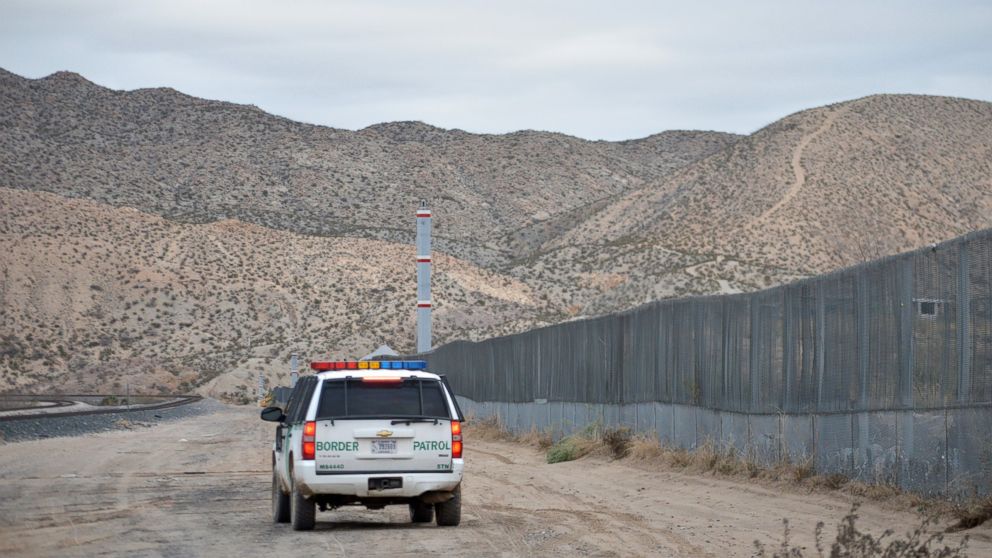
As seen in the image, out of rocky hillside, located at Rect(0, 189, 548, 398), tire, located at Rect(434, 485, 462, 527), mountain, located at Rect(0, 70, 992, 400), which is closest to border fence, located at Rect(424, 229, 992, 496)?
tire, located at Rect(434, 485, 462, 527)

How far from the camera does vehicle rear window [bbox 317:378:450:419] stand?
1501 centimetres

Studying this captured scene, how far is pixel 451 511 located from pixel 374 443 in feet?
3.98

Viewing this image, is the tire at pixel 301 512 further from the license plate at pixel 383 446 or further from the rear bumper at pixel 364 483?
the license plate at pixel 383 446

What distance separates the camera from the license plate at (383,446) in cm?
1493

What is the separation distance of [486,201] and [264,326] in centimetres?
5510

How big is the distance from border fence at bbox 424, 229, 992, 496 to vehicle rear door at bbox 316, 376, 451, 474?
15.9 ft

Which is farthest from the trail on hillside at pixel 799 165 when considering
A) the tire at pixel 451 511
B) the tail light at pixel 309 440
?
the tail light at pixel 309 440

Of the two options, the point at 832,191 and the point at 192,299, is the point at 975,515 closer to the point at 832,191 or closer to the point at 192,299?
the point at 832,191

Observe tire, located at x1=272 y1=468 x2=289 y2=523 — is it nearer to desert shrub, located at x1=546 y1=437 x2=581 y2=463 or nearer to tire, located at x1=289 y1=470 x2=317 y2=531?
tire, located at x1=289 y1=470 x2=317 y2=531

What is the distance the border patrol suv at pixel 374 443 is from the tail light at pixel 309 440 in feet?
0.03

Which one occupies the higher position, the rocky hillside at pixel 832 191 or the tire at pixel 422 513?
the rocky hillside at pixel 832 191

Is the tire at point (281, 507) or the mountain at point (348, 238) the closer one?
the tire at point (281, 507)

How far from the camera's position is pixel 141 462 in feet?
95.0

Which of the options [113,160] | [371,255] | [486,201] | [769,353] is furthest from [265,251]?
[769,353]
